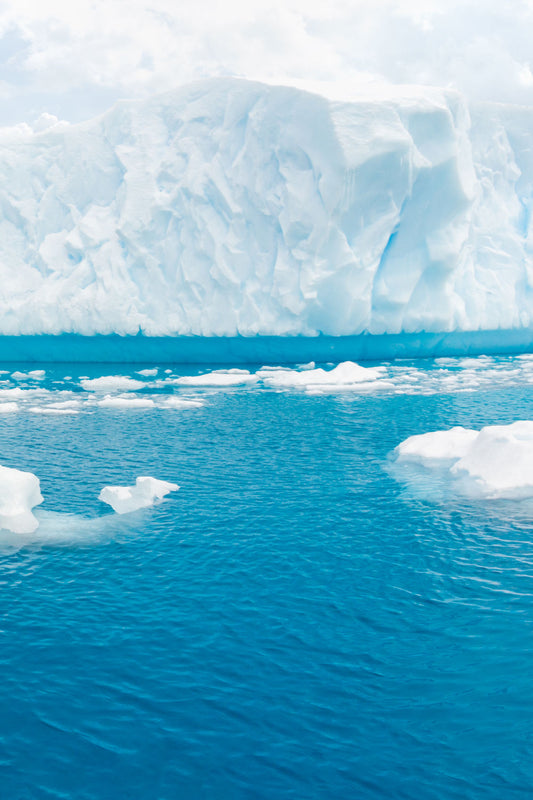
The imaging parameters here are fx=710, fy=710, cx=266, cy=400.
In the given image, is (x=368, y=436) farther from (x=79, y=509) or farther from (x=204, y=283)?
(x=204, y=283)

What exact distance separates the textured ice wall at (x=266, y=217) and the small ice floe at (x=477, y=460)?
14332mm

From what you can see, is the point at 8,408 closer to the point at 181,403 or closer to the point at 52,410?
the point at 52,410

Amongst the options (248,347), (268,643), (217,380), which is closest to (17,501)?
(268,643)

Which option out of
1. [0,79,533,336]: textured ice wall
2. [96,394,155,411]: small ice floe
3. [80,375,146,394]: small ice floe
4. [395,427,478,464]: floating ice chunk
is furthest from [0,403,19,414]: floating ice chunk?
[395,427,478,464]: floating ice chunk

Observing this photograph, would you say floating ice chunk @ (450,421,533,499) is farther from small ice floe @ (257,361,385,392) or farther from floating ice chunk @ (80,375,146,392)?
floating ice chunk @ (80,375,146,392)

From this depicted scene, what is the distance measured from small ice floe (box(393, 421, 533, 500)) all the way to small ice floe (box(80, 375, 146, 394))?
1225cm

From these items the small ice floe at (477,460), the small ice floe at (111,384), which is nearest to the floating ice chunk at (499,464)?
the small ice floe at (477,460)

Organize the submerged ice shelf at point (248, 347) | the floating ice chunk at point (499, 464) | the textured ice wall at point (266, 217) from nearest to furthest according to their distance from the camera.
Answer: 1. the floating ice chunk at point (499, 464)
2. the textured ice wall at point (266, 217)
3. the submerged ice shelf at point (248, 347)

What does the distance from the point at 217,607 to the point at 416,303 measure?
23.3 m

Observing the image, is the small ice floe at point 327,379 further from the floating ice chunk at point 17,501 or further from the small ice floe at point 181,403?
the floating ice chunk at point 17,501

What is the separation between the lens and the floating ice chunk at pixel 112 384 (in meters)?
23.6

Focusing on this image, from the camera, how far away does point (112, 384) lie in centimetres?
2402

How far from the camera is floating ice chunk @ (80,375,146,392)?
23562 millimetres

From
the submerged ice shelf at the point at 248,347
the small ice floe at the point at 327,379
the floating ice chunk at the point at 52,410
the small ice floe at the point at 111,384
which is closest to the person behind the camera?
the floating ice chunk at the point at 52,410
